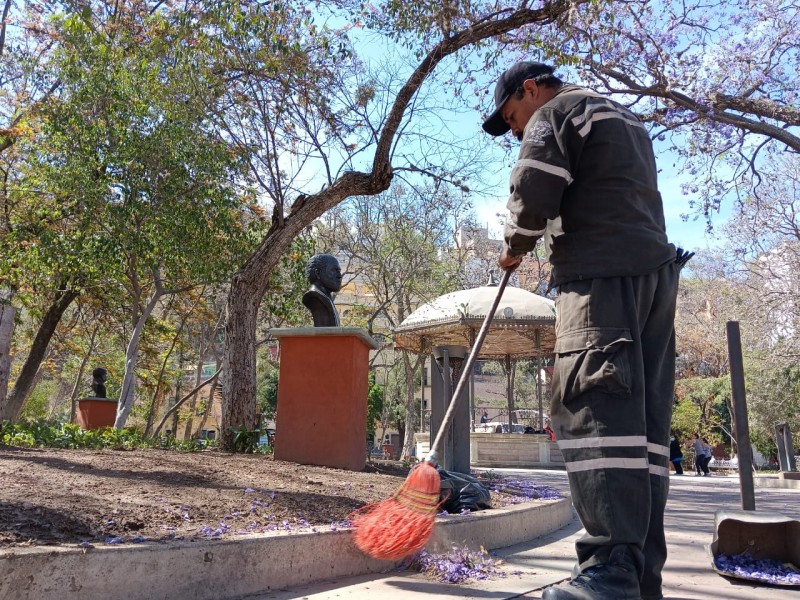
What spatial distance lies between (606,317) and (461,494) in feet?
9.21

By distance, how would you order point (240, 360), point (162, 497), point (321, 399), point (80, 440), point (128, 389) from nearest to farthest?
point (162, 497)
point (321, 399)
point (80, 440)
point (240, 360)
point (128, 389)

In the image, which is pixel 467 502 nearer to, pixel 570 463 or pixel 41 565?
pixel 570 463

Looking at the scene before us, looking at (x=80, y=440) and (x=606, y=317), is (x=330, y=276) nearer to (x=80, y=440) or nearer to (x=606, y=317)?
(x=80, y=440)

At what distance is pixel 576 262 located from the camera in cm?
227

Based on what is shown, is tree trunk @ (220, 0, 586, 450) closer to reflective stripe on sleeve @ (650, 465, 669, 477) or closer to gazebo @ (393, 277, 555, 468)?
gazebo @ (393, 277, 555, 468)

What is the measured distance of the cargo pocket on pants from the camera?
6.64 ft

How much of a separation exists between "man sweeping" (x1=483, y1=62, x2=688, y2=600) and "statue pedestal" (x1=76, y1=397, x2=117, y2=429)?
15165 mm

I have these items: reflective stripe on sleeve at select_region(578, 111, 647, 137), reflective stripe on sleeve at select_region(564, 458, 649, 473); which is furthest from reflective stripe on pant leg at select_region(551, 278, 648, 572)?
reflective stripe on sleeve at select_region(578, 111, 647, 137)

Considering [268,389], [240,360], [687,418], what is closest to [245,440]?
[240,360]

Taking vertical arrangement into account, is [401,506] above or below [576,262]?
below

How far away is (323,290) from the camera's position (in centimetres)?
693

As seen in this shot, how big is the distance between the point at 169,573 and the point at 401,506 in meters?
Answer: 0.97

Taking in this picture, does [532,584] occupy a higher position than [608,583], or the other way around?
[608,583]

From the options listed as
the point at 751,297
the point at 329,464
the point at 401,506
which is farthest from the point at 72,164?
the point at 751,297
